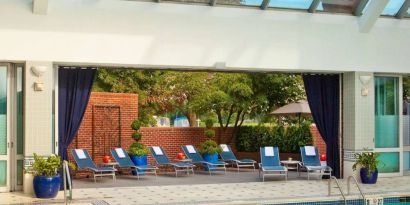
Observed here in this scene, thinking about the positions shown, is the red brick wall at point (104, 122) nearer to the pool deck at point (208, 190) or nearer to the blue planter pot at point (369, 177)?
the pool deck at point (208, 190)

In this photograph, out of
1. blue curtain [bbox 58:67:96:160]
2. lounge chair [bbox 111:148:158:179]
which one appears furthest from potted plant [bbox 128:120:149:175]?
blue curtain [bbox 58:67:96:160]

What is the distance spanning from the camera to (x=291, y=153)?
17.8m

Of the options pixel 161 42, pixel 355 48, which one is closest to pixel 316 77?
pixel 355 48

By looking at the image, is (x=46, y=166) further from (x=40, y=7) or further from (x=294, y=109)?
(x=294, y=109)

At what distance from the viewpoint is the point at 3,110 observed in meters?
10.8

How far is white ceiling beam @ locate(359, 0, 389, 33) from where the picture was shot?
12.1m

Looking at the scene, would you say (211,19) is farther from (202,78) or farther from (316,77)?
(202,78)

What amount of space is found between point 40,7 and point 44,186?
3.21 metres

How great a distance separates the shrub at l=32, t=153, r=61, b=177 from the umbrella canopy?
905cm

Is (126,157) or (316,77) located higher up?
(316,77)

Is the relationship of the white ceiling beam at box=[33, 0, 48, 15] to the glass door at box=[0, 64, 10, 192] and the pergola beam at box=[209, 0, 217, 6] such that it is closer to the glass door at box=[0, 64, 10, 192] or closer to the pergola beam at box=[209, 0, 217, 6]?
the glass door at box=[0, 64, 10, 192]

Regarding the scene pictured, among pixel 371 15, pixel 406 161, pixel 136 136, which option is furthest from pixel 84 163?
pixel 406 161

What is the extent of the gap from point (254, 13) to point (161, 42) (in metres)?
2.10

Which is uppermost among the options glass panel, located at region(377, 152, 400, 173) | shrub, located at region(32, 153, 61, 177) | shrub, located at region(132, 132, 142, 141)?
shrub, located at region(132, 132, 142, 141)
